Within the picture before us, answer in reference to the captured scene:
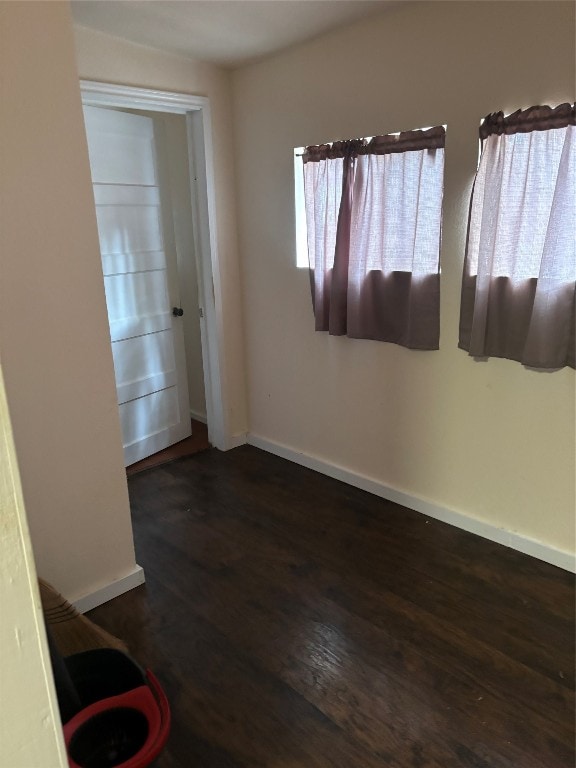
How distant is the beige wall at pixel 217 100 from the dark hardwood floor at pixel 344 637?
1016 mm

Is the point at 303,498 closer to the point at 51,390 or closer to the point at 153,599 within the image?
the point at 153,599

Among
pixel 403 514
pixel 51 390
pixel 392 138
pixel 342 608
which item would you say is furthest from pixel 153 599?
pixel 392 138

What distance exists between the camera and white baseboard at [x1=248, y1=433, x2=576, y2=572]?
2410mm

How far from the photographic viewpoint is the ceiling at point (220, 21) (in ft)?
7.57

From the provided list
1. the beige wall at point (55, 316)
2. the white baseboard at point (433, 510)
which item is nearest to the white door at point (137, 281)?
the white baseboard at point (433, 510)

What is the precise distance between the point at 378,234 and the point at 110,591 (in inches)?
79.2

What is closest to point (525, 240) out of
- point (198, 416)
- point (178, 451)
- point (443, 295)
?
point (443, 295)

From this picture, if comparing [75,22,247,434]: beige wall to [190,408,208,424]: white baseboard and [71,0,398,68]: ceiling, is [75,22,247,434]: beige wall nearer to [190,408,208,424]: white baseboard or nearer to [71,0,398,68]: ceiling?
[71,0,398,68]: ceiling

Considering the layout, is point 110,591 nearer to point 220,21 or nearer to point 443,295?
point 443,295

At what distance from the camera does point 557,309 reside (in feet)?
6.94

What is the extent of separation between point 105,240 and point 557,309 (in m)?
2.43

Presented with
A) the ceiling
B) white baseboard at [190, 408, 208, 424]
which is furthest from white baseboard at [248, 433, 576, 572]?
the ceiling

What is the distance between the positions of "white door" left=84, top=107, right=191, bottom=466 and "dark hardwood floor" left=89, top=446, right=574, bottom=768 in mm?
751

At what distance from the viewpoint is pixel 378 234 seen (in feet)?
8.73
